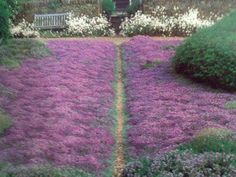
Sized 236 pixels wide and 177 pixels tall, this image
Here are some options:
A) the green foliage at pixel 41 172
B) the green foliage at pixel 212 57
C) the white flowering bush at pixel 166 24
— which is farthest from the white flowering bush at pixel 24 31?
the green foliage at pixel 41 172

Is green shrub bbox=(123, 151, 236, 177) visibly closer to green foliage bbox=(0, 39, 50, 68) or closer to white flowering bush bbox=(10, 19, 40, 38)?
green foliage bbox=(0, 39, 50, 68)

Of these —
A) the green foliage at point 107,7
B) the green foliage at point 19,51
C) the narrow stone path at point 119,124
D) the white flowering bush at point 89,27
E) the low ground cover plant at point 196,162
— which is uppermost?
the green foliage at point 107,7

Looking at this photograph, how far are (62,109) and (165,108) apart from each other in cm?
277

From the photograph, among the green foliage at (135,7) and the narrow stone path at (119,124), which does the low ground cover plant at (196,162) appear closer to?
the narrow stone path at (119,124)

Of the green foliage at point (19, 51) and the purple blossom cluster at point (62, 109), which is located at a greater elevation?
the green foliage at point (19, 51)

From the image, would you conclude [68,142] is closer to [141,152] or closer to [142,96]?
[141,152]

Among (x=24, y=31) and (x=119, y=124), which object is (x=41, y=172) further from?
(x=24, y=31)

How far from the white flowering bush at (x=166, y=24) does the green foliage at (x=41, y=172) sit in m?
18.0

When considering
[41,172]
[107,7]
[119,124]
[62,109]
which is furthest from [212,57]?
[107,7]

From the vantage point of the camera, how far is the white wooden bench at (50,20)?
3038 cm

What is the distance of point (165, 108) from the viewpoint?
1512cm

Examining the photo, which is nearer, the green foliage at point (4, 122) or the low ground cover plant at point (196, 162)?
the low ground cover plant at point (196, 162)

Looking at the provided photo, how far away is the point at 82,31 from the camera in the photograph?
29188 mm

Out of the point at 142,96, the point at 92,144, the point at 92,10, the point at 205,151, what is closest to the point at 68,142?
the point at 92,144
